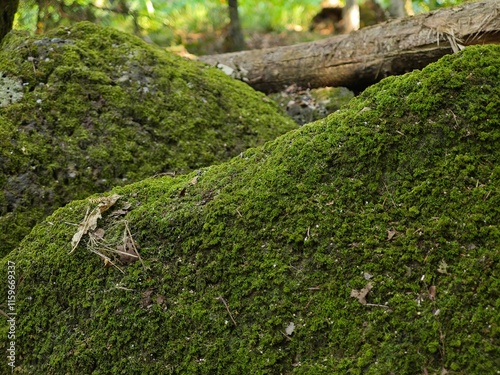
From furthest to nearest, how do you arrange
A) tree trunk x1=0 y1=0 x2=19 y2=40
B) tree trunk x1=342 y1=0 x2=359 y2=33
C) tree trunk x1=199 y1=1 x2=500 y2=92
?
tree trunk x1=342 y1=0 x2=359 y2=33, tree trunk x1=0 y1=0 x2=19 y2=40, tree trunk x1=199 y1=1 x2=500 y2=92

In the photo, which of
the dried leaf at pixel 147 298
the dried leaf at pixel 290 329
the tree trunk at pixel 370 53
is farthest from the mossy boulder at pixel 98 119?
the dried leaf at pixel 290 329

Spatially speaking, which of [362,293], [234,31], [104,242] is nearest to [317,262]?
[362,293]

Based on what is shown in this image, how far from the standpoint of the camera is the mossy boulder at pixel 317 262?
77.8 inches

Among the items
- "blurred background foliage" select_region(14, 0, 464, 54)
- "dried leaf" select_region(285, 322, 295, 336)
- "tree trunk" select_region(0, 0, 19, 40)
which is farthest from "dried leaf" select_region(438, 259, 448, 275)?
"blurred background foliage" select_region(14, 0, 464, 54)

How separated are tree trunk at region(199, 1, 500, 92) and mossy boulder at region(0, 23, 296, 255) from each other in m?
1.10

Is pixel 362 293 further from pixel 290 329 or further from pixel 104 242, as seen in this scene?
pixel 104 242

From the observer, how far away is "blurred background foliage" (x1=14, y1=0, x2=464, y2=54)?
6332mm

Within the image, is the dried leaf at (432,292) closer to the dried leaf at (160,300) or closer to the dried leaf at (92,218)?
→ the dried leaf at (160,300)

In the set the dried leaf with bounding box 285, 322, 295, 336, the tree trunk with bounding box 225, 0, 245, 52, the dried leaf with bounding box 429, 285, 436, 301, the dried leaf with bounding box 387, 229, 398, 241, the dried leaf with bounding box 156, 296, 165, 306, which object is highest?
the tree trunk with bounding box 225, 0, 245, 52

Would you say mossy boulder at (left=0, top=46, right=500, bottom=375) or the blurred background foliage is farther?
the blurred background foliage

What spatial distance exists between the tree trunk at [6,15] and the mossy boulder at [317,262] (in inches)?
121

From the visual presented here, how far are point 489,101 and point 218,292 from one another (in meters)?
1.59

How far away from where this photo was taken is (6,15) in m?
4.83

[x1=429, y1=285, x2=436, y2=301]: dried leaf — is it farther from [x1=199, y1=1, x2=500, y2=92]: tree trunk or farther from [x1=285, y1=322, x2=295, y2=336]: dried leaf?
[x1=199, y1=1, x2=500, y2=92]: tree trunk
